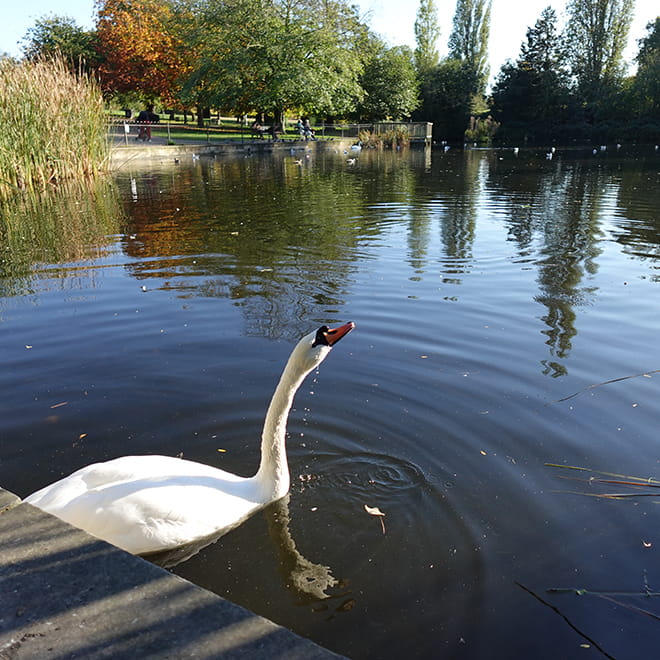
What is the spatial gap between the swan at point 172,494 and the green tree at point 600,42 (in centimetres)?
6869

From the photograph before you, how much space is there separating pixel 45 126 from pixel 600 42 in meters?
63.3

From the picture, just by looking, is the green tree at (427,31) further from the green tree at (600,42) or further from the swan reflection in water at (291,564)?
the swan reflection in water at (291,564)

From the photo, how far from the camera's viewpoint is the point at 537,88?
6156 centimetres

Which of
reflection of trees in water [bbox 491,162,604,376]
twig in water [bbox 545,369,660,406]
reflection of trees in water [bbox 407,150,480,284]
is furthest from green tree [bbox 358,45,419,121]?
twig in water [bbox 545,369,660,406]

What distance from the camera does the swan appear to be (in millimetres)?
3041

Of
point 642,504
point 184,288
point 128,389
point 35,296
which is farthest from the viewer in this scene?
point 184,288

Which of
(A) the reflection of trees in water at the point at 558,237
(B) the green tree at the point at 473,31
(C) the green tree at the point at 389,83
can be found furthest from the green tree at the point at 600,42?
(A) the reflection of trees in water at the point at 558,237

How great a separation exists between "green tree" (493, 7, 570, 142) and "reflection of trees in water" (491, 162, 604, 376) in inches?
1628

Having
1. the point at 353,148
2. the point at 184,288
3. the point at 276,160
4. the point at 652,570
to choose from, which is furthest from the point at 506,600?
the point at 353,148

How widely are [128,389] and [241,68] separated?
140ft

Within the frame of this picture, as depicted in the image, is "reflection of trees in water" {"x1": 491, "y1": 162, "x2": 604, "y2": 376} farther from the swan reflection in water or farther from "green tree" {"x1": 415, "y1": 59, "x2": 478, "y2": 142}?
"green tree" {"x1": 415, "y1": 59, "x2": 478, "y2": 142}

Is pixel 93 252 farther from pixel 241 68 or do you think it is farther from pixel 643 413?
pixel 241 68

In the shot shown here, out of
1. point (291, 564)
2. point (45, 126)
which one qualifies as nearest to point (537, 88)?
point (45, 126)

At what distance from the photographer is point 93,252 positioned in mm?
10711
